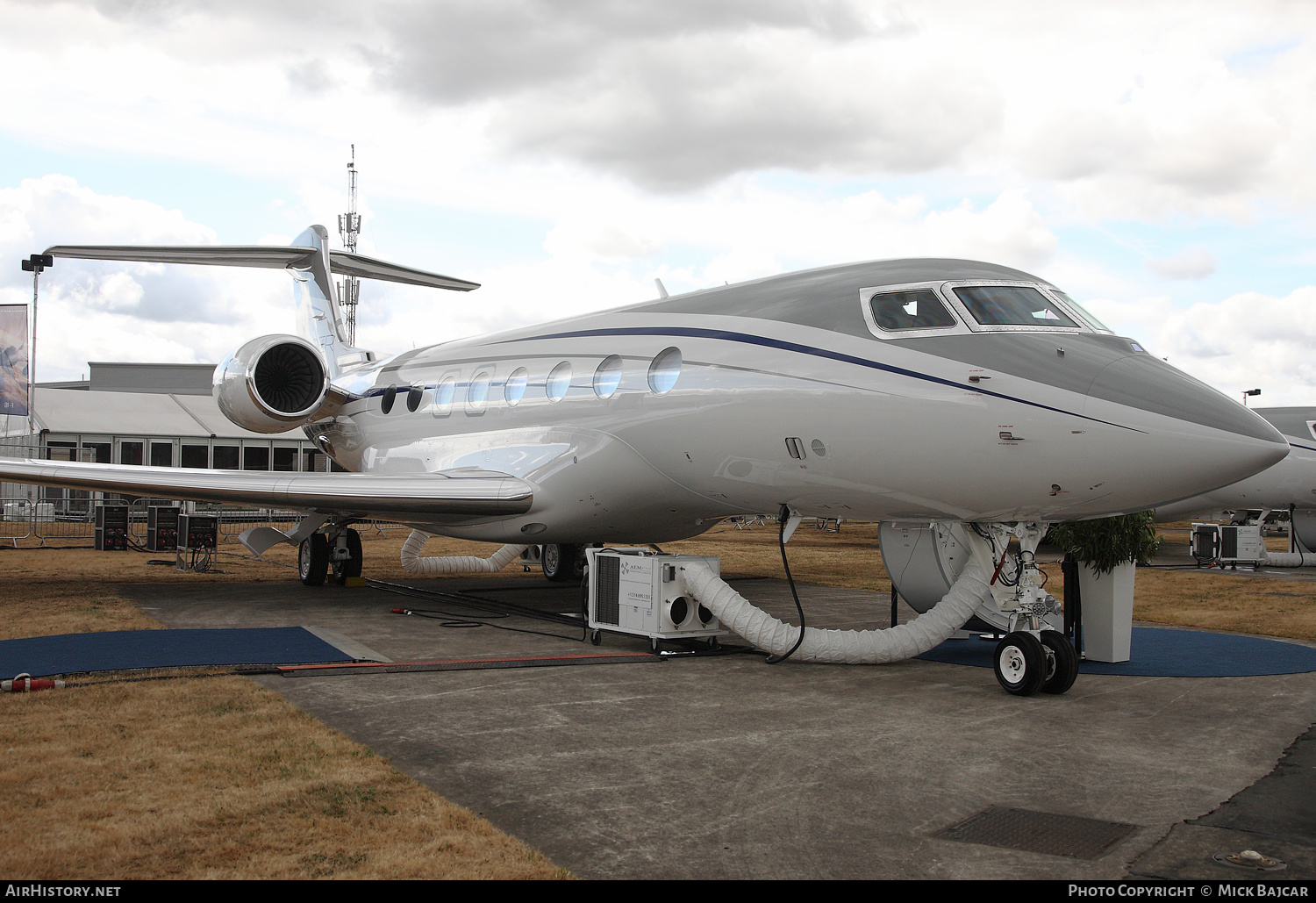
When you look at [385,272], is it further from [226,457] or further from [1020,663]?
[226,457]

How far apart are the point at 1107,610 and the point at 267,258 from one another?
1506 cm

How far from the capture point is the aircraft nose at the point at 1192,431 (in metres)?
6.75

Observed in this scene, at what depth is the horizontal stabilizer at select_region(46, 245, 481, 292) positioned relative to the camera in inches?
624

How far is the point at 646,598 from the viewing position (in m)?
9.52

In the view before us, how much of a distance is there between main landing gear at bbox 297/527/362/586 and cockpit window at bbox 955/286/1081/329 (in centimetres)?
1048

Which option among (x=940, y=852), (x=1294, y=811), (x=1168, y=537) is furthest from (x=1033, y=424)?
(x=1168, y=537)

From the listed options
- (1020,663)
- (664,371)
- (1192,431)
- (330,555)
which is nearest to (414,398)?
(330,555)

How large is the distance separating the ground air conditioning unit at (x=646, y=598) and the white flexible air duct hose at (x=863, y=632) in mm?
384

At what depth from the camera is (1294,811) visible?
4.90m

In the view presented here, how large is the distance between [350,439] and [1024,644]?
39.1 feet

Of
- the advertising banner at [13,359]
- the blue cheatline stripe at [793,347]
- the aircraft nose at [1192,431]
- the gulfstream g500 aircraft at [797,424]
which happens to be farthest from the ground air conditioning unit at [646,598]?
the advertising banner at [13,359]

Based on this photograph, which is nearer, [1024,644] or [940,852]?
[940,852]

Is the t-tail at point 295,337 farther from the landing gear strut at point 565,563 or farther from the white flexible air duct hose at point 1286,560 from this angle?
the white flexible air duct hose at point 1286,560
